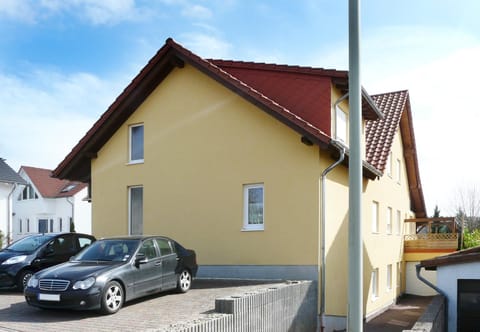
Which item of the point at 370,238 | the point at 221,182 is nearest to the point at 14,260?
the point at 221,182

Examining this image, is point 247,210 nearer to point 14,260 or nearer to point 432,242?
Result: point 14,260

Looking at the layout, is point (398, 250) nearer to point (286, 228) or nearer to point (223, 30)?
point (286, 228)

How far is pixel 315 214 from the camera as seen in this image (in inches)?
502

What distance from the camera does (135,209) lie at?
16391 mm

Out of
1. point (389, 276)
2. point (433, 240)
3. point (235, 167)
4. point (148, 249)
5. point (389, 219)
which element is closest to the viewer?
point (148, 249)

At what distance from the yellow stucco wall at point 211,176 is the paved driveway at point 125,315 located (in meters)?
2.46

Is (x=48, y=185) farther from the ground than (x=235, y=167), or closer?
farther from the ground

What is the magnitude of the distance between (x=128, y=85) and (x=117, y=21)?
5.90 metres

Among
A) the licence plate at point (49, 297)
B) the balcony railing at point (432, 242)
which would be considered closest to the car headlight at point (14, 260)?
the licence plate at point (49, 297)

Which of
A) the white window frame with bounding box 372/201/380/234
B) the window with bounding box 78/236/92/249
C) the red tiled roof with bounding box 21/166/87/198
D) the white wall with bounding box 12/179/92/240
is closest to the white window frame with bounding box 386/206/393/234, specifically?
the white window frame with bounding box 372/201/380/234

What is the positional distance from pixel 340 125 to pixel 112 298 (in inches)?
351

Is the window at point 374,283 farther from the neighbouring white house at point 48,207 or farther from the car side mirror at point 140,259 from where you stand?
the neighbouring white house at point 48,207

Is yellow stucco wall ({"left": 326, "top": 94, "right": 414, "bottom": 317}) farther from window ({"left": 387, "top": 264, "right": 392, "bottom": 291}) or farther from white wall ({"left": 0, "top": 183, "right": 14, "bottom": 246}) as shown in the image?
white wall ({"left": 0, "top": 183, "right": 14, "bottom": 246})

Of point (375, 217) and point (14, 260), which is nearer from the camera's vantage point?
point (14, 260)
